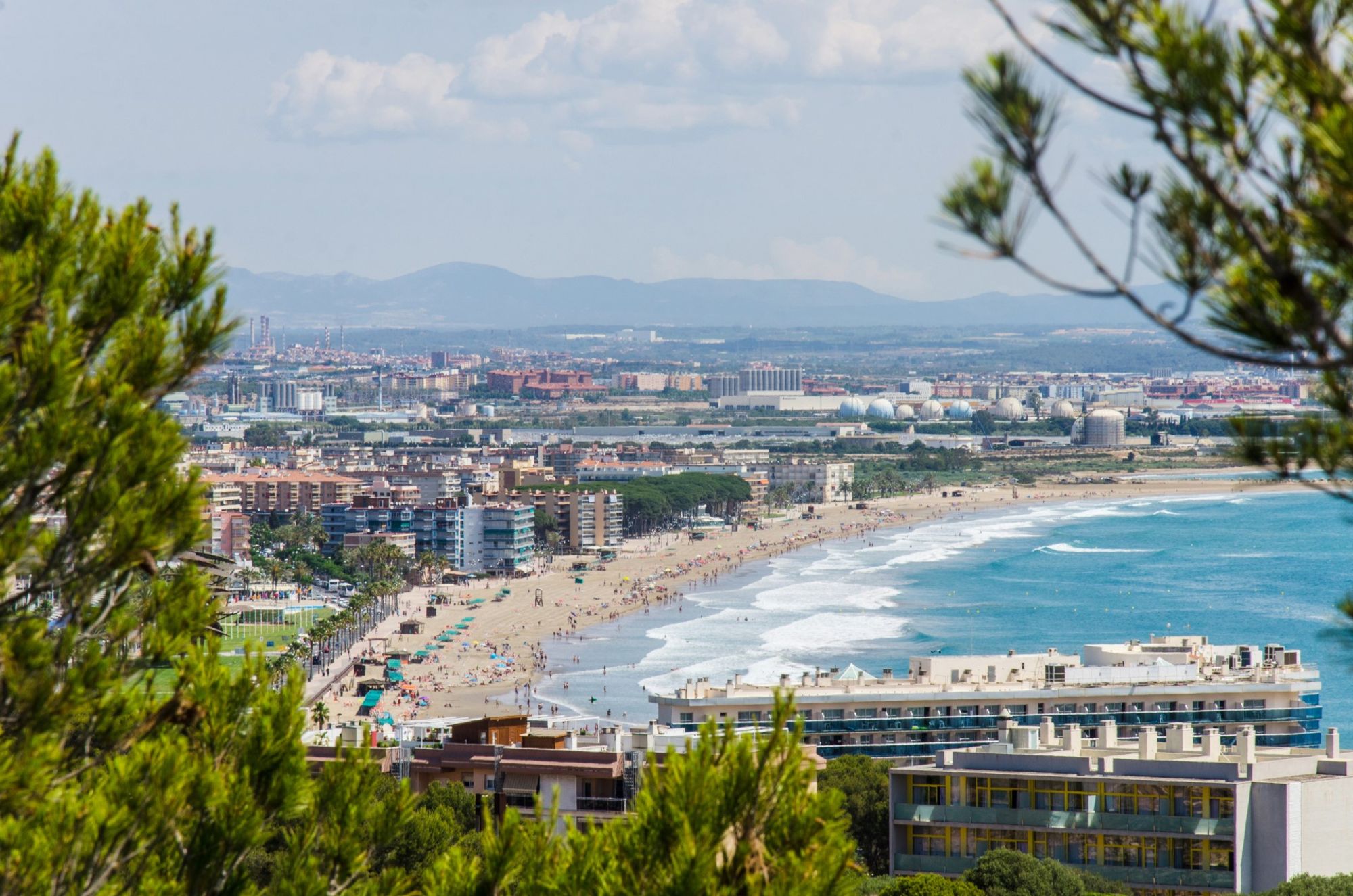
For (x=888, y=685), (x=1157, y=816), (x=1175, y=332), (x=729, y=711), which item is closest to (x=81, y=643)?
(x=1175, y=332)

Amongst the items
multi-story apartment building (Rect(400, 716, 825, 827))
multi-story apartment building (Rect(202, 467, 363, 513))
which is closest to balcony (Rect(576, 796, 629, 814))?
multi-story apartment building (Rect(400, 716, 825, 827))

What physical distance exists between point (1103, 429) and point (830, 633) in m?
101

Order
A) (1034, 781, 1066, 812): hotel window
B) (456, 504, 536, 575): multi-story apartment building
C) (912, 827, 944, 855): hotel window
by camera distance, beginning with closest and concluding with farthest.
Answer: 1. (1034, 781, 1066, 812): hotel window
2. (912, 827, 944, 855): hotel window
3. (456, 504, 536, 575): multi-story apartment building

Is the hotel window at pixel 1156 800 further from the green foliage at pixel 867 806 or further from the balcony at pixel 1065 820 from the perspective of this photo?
the green foliage at pixel 867 806

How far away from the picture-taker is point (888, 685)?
26.6 m

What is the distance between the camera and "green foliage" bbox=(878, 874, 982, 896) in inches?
581

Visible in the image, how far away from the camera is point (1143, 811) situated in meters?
17.6

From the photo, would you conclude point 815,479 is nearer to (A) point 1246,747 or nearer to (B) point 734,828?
(A) point 1246,747

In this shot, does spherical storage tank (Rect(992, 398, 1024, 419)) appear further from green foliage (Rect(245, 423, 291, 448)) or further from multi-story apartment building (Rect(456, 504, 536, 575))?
multi-story apartment building (Rect(456, 504, 536, 575))

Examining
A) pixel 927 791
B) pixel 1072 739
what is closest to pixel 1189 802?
pixel 1072 739

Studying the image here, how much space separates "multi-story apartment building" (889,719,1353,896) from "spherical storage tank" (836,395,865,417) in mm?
168026

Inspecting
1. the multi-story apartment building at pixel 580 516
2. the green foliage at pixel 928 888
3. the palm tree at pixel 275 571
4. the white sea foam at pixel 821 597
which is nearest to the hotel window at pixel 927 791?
the green foliage at pixel 928 888

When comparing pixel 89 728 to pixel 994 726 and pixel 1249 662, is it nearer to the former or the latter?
pixel 994 726

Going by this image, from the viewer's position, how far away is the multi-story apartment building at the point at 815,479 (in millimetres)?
109750
